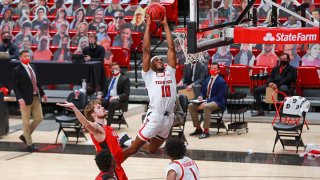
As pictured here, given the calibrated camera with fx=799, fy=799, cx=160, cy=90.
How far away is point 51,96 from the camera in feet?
62.6

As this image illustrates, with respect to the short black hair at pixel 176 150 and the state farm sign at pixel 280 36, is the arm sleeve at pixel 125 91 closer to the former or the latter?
the state farm sign at pixel 280 36

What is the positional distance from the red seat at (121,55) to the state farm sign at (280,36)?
8.93 m

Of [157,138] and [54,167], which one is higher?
[157,138]

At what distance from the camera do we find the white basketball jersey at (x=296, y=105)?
48.9ft

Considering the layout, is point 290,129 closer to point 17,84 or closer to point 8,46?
point 17,84

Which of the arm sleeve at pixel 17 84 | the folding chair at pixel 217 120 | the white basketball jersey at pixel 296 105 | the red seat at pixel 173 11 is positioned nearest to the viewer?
the arm sleeve at pixel 17 84

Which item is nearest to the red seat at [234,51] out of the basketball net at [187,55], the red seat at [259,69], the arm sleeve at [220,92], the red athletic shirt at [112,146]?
the red seat at [259,69]

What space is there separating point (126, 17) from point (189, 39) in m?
10.1

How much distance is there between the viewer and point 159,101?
11047 millimetres

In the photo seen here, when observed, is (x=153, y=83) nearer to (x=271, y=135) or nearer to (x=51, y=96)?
(x=271, y=135)

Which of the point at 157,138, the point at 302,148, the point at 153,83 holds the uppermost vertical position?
the point at 153,83

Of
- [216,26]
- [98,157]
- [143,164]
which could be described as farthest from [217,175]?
[98,157]

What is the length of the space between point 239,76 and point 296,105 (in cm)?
380

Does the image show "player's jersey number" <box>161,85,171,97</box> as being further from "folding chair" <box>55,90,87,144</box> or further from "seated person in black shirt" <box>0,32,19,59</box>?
"seated person in black shirt" <box>0,32,19,59</box>
